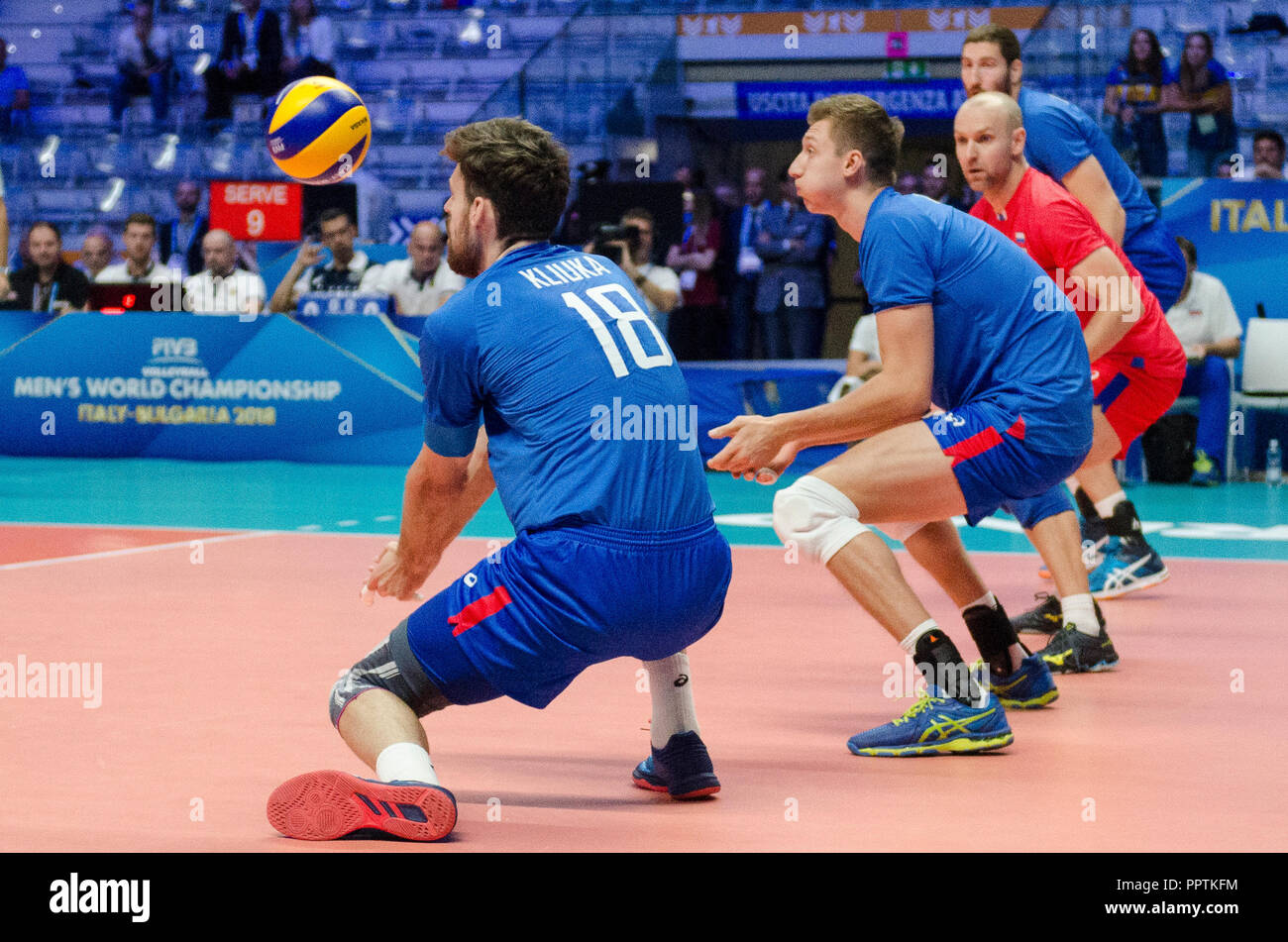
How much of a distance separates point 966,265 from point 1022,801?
146 centimetres

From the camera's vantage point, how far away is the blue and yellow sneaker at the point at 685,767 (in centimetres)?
401

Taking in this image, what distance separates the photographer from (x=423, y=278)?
12867 millimetres

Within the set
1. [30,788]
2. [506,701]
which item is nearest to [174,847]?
[30,788]

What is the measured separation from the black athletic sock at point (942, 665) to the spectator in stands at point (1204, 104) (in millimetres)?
10935

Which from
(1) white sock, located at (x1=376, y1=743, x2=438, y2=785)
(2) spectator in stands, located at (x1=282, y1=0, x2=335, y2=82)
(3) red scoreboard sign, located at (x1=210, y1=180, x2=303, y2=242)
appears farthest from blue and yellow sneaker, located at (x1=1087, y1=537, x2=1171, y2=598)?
(2) spectator in stands, located at (x1=282, y1=0, x2=335, y2=82)

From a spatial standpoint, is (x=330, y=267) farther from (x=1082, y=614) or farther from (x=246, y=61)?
(x=1082, y=614)

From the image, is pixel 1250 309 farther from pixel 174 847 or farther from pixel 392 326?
pixel 174 847

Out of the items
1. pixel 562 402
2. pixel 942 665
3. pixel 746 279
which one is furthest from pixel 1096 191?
pixel 746 279

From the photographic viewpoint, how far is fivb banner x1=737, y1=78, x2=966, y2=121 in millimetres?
19797

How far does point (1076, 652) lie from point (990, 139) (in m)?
1.72

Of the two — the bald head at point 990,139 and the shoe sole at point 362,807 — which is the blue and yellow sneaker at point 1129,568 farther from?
the shoe sole at point 362,807

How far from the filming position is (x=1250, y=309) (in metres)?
12.3

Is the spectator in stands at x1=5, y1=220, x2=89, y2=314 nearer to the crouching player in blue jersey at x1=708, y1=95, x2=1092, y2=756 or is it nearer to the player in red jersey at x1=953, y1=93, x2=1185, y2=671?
the player in red jersey at x1=953, y1=93, x2=1185, y2=671
